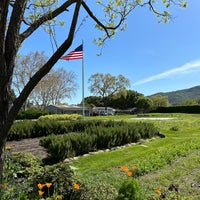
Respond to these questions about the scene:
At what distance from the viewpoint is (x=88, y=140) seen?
7031 millimetres

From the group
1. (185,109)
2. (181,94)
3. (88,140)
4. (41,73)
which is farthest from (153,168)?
(181,94)

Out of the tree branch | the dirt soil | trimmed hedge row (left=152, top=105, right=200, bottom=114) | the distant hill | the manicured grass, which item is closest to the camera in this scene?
the tree branch

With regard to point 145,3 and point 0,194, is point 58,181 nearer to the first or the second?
point 0,194

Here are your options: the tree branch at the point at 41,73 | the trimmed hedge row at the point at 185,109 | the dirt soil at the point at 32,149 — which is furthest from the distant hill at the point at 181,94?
the tree branch at the point at 41,73

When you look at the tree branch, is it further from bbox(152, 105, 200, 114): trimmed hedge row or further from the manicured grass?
bbox(152, 105, 200, 114): trimmed hedge row

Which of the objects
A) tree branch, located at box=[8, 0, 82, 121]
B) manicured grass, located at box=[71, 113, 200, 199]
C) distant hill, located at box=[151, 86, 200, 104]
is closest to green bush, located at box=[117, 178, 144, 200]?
manicured grass, located at box=[71, 113, 200, 199]

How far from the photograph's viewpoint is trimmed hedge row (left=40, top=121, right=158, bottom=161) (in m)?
6.16

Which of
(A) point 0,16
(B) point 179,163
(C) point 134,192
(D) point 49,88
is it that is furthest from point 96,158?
(D) point 49,88

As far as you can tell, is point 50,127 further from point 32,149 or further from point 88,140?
point 88,140

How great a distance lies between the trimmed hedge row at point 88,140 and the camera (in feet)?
20.2

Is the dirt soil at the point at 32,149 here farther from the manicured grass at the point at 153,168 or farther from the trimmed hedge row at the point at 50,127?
the trimmed hedge row at the point at 50,127

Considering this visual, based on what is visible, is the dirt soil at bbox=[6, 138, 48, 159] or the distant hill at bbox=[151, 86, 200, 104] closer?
the dirt soil at bbox=[6, 138, 48, 159]

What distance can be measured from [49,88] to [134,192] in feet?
147

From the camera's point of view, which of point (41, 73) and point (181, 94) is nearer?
point (41, 73)
